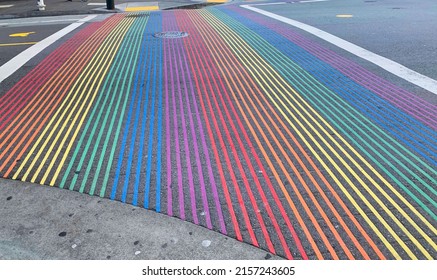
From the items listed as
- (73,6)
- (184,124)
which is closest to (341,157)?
(184,124)

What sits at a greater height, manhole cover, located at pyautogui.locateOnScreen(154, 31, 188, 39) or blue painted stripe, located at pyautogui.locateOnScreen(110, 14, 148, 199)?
manhole cover, located at pyautogui.locateOnScreen(154, 31, 188, 39)

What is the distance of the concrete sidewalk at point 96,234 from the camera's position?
3.12 m

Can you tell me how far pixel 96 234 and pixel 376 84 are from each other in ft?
18.2

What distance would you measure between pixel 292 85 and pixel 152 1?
54.7 feet

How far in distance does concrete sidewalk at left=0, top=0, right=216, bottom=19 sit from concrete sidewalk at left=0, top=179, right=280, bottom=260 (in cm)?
1576

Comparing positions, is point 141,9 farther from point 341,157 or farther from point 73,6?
point 341,157

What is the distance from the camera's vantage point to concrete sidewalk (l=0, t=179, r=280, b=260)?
312 cm

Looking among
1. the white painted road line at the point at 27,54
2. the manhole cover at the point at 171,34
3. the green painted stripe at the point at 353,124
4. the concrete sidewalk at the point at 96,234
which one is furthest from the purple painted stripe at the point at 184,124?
the white painted road line at the point at 27,54

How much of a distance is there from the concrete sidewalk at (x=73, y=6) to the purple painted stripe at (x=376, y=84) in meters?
10.5

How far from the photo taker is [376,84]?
7023mm

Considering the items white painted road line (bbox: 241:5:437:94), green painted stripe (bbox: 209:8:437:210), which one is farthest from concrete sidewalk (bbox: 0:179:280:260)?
white painted road line (bbox: 241:5:437:94)

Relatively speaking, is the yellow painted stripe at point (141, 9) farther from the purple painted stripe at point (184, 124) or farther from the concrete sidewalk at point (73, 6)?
the purple painted stripe at point (184, 124)

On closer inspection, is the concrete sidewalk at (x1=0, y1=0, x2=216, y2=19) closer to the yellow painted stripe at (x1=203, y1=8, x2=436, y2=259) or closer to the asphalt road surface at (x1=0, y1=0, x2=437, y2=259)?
the asphalt road surface at (x1=0, y1=0, x2=437, y2=259)

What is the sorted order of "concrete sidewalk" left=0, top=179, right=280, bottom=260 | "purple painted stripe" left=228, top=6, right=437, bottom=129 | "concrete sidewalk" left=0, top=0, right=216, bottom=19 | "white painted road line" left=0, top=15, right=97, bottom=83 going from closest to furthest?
"concrete sidewalk" left=0, top=179, right=280, bottom=260 → "purple painted stripe" left=228, top=6, right=437, bottom=129 → "white painted road line" left=0, top=15, right=97, bottom=83 → "concrete sidewalk" left=0, top=0, right=216, bottom=19
